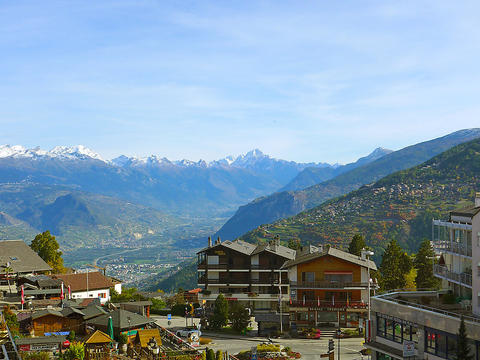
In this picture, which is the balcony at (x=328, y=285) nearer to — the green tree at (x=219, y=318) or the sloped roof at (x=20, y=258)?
the green tree at (x=219, y=318)

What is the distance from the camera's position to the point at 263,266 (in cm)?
9075

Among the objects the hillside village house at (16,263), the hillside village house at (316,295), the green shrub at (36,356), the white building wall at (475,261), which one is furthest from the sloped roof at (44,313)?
the white building wall at (475,261)

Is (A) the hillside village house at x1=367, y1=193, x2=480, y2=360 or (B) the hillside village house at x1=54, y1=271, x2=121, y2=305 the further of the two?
(B) the hillside village house at x1=54, y1=271, x2=121, y2=305

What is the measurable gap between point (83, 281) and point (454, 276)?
62.3 m

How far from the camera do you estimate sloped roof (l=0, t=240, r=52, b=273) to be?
295 feet

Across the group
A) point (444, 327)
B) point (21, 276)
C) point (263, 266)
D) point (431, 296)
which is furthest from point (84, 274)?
point (444, 327)

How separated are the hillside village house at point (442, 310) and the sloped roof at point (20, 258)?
60.8 metres

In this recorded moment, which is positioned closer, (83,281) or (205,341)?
(205,341)

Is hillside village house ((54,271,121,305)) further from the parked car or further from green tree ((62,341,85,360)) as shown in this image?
green tree ((62,341,85,360))

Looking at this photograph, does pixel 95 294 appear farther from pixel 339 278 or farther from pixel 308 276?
pixel 339 278

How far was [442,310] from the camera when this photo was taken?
41.6 metres

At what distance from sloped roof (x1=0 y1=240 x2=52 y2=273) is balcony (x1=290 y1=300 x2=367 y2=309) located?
142 feet

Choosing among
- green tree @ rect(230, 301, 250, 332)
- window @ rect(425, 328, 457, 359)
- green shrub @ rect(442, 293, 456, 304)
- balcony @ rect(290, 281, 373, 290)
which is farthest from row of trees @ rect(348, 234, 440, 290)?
window @ rect(425, 328, 457, 359)

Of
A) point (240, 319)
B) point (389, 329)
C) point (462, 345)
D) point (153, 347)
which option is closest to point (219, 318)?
point (240, 319)
